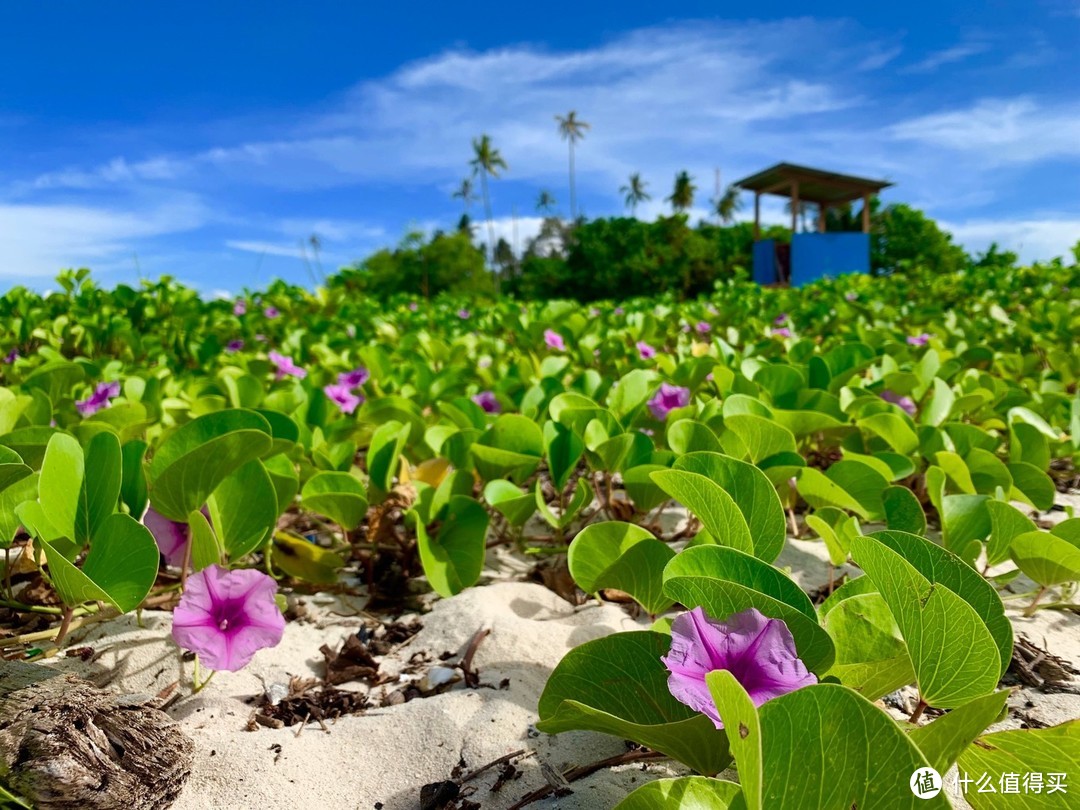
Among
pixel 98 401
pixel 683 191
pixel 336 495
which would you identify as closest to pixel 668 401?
pixel 336 495

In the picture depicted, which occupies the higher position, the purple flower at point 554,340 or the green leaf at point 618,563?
the purple flower at point 554,340

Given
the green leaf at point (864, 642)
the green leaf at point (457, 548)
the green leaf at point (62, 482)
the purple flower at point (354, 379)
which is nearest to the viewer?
the green leaf at point (864, 642)

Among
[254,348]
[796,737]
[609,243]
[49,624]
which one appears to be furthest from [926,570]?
[609,243]

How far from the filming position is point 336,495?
57.0 inches

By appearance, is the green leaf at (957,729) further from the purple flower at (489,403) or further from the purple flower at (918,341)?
the purple flower at (918,341)

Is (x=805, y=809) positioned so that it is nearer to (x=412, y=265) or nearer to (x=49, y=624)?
(x=49, y=624)

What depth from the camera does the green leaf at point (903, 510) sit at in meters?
1.36

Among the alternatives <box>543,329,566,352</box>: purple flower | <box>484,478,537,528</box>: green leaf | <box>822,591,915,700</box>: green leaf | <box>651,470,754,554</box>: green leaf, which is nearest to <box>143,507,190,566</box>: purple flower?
<box>484,478,537,528</box>: green leaf

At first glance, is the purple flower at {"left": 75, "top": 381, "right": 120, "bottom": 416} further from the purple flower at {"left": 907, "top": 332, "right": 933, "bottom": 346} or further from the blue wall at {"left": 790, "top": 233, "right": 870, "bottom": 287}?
the blue wall at {"left": 790, "top": 233, "right": 870, "bottom": 287}

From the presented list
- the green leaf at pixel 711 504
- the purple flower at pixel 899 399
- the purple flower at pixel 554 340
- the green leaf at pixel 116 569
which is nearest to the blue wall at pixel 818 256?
the purple flower at pixel 554 340

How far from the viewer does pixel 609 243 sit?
97.1 feet

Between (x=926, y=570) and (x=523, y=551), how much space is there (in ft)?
3.01

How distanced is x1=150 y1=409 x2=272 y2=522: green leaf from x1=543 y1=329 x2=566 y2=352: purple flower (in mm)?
2410

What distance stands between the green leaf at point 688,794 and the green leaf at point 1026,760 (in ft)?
1.07
